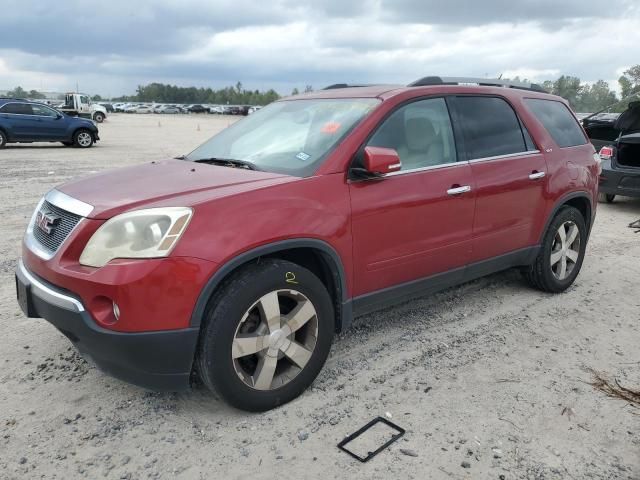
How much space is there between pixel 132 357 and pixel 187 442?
0.54 m

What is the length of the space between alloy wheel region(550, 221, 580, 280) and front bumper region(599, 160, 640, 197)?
4.49 m

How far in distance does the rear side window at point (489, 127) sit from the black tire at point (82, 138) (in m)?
17.5

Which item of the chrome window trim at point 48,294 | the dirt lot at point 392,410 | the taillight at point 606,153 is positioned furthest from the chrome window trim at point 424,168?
the taillight at point 606,153

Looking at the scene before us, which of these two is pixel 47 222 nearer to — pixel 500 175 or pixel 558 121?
pixel 500 175

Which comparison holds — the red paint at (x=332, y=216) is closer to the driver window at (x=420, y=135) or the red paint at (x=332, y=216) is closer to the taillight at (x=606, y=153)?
the driver window at (x=420, y=135)

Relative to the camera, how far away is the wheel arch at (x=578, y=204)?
15.1 ft

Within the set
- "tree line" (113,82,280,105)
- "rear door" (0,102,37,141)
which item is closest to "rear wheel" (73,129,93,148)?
"rear door" (0,102,37,141)

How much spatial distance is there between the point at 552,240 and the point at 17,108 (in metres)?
17.5

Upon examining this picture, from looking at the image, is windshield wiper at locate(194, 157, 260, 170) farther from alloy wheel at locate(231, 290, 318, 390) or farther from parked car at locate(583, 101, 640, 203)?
parked car at locate(583, 101, 640, 203)

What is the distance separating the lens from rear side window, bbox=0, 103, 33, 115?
1672 cm

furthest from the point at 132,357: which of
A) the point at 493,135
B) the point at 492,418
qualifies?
the point at 493,135

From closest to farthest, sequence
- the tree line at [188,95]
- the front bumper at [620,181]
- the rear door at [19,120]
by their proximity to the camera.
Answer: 1. the front bumper at [620,181]
2. the rear door at [19,120]
3. the tree line at [188,95]

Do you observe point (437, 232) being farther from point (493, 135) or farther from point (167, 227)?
point (167, 227)

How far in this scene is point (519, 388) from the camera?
3223 millimetres
